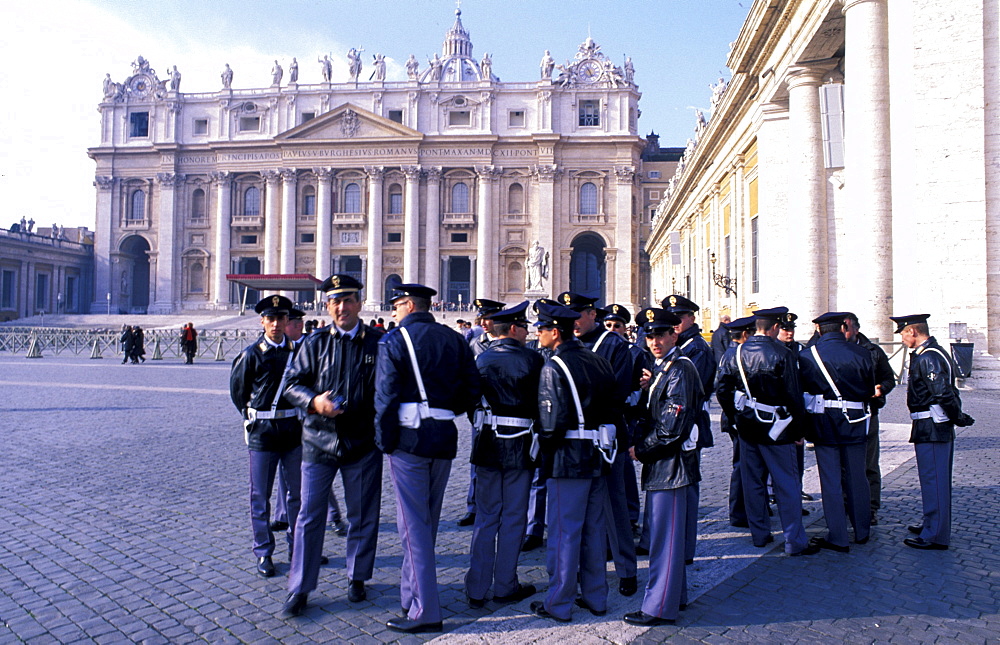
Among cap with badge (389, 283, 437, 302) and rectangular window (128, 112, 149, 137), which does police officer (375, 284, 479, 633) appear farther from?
rectangular window (128, 112, 149, 137)

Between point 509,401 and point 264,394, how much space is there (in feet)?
5.77

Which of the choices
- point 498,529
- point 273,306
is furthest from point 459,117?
point 498,529

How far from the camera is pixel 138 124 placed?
60.9 meters

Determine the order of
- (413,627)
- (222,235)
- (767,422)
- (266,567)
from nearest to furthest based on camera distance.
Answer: (413,627) → (266,567) → (767,422) → (222,235)

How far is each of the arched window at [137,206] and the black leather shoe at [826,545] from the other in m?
65.6

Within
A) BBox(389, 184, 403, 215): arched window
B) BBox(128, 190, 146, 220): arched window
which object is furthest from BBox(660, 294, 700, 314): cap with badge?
BBox(128, 190, 146, 220): arched window

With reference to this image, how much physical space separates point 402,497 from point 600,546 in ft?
3.71

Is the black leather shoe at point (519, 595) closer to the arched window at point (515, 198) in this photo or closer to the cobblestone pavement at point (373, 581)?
the cobblestone pavement at point (373, 581)

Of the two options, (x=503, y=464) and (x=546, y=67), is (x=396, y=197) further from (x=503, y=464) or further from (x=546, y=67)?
(x=503, y=464)

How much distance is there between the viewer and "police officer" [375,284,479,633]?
3672 millimetres

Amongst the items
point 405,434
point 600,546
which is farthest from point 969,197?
point 405,434

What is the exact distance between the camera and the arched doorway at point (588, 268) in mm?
60484

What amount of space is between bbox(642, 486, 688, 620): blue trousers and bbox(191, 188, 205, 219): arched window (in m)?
62.6

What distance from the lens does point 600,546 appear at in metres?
3.89
